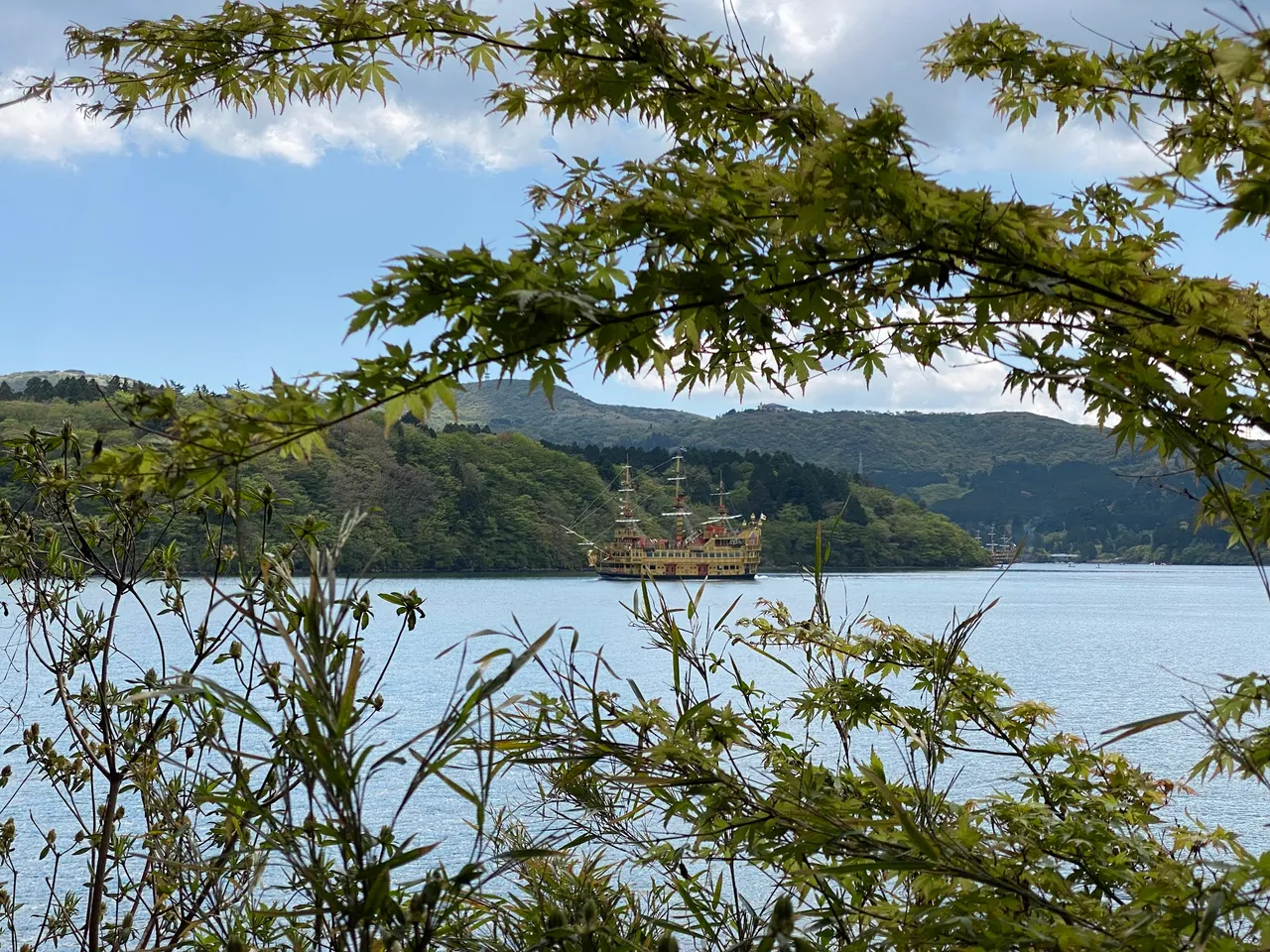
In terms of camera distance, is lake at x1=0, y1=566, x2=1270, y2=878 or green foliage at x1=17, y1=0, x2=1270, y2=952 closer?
green foliage at x1=17, y1=0, x2=1270, y2=952

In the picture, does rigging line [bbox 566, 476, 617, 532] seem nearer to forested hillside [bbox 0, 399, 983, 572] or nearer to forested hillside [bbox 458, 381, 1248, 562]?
forested hillside [bbox 0, 399, 983, 572]

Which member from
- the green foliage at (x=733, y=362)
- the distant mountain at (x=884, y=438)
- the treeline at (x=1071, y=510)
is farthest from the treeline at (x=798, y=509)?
the green foliage at (x=733, y=362)

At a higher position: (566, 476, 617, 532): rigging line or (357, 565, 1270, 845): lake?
(566, 476, 617, 532): rigging line

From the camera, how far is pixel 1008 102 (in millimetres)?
2689

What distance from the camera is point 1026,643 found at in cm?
2709

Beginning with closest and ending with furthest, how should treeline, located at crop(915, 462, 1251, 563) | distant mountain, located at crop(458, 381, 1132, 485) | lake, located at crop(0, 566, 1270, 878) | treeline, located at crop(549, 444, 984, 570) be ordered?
lake, located at crop(0, 566, 1270, 878)
treeline, located at crop(549, 444, 984, 570)
treeline, located at crop(915, 462, 1251, 563)
distant mountain, located at crop(458, 381, 1132, 485)

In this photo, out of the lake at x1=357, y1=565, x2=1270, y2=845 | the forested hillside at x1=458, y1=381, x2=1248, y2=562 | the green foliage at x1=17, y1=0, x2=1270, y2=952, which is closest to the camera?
the green foliage at x1=17, y1=0, x2=1270, y2=952

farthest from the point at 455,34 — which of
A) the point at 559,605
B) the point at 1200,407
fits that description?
the point at 559,605

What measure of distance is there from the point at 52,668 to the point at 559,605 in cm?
3060

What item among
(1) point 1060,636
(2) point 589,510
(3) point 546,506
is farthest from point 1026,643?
(3) point 546,506

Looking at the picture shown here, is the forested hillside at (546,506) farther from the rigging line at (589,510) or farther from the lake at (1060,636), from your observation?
the lake at (1060,636)

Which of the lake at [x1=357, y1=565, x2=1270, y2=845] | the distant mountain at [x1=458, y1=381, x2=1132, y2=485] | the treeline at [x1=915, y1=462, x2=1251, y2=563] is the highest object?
the distant mountain at [x1=458, y1=381, x2=1132, y2=485]

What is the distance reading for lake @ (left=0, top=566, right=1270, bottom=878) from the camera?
10586 millimetres

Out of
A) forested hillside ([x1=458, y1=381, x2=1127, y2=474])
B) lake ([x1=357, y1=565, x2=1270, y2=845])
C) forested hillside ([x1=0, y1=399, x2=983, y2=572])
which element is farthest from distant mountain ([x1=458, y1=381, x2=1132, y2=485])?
forested hillside ([x1=0, y1=399, x2=983, y2=572])
